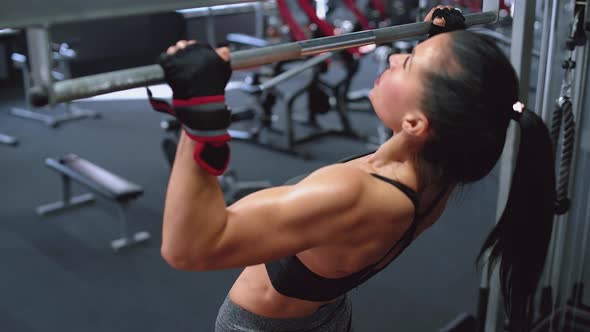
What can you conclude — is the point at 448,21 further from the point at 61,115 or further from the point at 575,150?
the point at 61,115

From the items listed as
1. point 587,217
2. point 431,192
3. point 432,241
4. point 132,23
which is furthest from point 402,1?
point 431,192

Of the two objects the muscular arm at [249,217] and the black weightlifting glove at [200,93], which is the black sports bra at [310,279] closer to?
the muscular arm at [249,217]

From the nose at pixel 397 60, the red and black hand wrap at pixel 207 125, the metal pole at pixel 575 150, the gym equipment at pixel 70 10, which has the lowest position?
the metal pole at pixel 575 150

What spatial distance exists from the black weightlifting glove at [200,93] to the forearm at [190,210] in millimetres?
35

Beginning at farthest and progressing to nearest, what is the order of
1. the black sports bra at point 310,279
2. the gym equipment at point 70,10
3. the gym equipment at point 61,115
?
the gym equipment at point 61,115 < the black sports bra at point 310,279 < the gym equipment at point 70,10

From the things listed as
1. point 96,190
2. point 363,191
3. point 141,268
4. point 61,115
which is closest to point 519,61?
point 363,191

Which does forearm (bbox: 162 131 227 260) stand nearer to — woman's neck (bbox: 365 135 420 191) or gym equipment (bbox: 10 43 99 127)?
woman's neck (bbox: 365 135 420 191)

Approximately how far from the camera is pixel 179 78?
0.89 m

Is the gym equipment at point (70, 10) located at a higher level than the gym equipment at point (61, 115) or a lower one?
higher

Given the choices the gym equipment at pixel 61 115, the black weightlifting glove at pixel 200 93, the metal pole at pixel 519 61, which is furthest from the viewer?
the gym equipment at pixel 61 115

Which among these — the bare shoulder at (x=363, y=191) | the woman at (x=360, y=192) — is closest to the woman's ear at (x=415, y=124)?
the woman at (x=360, y=192)

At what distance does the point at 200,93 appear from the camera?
35.3 inches

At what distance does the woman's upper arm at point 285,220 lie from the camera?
3.33 feet

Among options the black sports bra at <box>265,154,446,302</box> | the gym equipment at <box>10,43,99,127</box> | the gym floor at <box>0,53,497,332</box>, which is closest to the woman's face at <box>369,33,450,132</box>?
the black sports bra at <box>265,154,446,302</box>
